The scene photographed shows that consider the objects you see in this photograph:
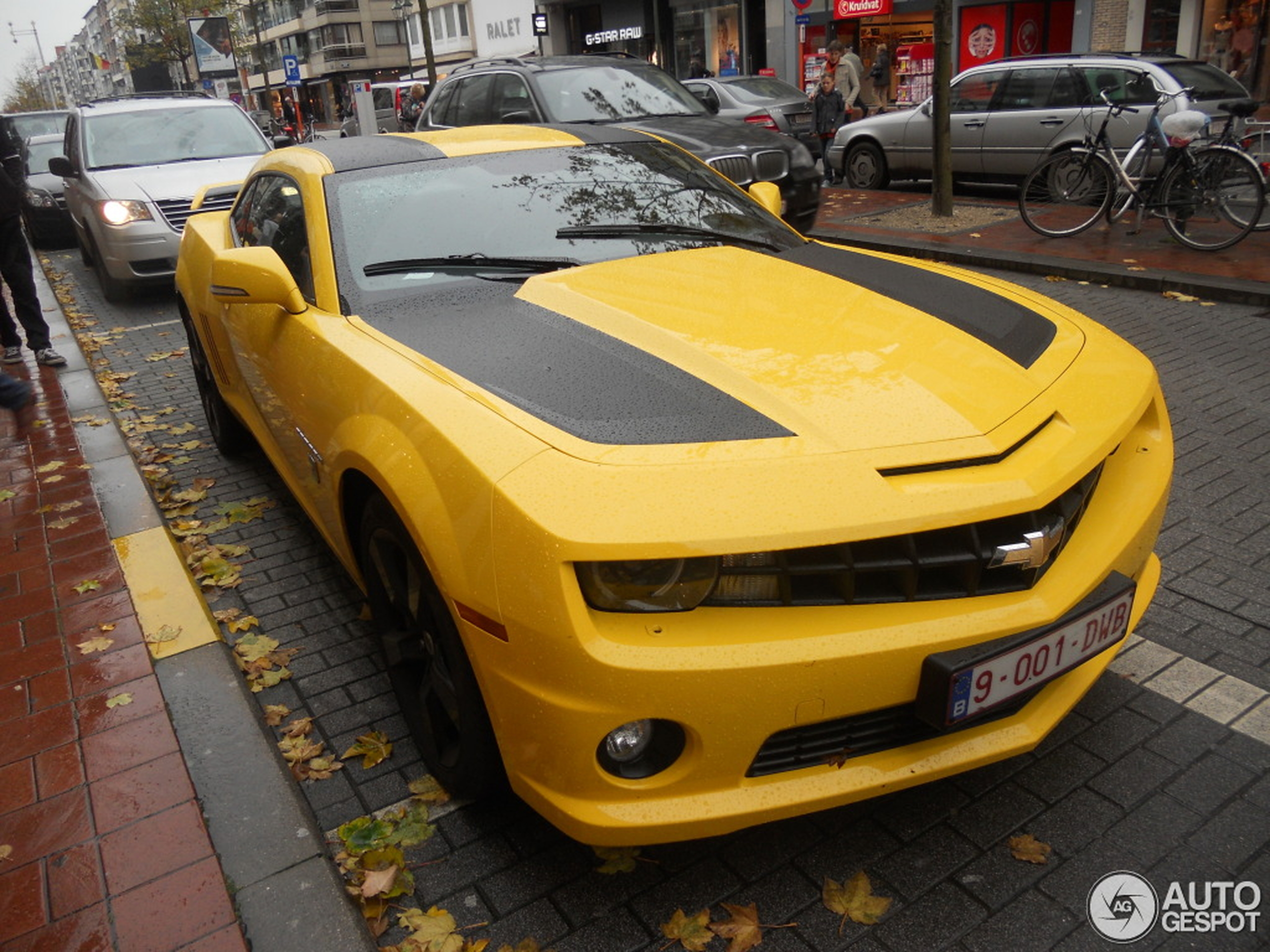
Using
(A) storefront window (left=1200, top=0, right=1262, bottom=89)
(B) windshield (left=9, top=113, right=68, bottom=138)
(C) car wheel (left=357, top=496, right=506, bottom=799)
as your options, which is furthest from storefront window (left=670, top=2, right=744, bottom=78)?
(C) car wheel (left=357, top=496, right=506, bottom=799)

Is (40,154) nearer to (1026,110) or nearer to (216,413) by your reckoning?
(216,413)

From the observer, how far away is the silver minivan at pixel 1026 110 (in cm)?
1029

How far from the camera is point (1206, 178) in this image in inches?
322

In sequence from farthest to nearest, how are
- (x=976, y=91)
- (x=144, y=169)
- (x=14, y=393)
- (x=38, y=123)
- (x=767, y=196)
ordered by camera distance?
1. (x=38, y=123)
2. (x=976, y=91)
3. (x=144, y=169)
4. (x=14, y=393)
5. (x=767, y=196)

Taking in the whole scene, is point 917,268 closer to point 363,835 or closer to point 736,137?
point 363,835

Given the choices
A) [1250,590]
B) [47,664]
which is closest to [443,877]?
[47,664]

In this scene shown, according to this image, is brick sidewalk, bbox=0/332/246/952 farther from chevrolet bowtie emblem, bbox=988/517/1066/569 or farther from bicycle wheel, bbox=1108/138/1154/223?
bicycle wheel, bbox=1108/138/1154/223

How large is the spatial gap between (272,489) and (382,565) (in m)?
2.48

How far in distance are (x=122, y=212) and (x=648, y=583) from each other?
862cm

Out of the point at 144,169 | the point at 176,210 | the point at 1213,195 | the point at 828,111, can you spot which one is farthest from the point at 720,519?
the point at 828,111

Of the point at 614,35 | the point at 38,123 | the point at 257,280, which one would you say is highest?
the point at 614,35

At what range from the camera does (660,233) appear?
3496 millimetres

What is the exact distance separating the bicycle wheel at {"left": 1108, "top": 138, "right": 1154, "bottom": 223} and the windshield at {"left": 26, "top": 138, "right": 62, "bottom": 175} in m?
13.4

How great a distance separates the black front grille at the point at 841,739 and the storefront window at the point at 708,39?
92.9 ft
